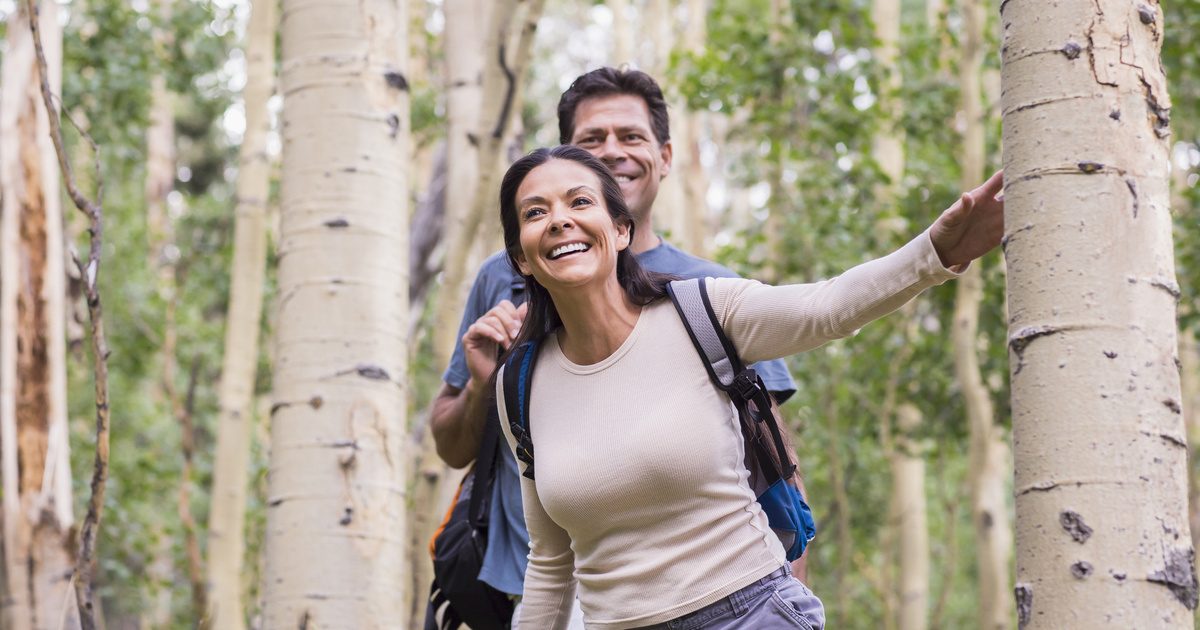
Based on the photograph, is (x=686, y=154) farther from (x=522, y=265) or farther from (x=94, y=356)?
(x=522, y=265)

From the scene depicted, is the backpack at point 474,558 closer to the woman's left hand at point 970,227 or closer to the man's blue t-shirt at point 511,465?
the man's blue t-shirt at point 511,465

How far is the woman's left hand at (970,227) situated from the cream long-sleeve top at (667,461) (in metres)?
0.15

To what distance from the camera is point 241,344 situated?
866 centimetres

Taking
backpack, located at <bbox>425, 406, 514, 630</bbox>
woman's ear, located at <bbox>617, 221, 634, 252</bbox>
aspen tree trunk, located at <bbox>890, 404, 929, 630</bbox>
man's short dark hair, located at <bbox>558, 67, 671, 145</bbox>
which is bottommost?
backpack, located at <bbox>425, 406, 514, 630</bbox>

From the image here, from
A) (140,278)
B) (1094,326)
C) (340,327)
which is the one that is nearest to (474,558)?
(340,327)

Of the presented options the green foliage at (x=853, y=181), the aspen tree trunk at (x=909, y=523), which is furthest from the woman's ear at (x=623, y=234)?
the aspen tree trunk at (x=909, y=523)

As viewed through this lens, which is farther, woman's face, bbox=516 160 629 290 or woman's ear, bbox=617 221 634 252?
woman's ear, bbox=617 221 634 252

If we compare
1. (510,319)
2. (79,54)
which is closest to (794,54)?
(79,54)

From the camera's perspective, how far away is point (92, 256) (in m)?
3.02

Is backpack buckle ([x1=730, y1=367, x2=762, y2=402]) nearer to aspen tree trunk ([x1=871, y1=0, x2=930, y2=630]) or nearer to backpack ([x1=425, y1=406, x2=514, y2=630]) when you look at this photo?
backpack ([x1=425, y1=406, x2=514, y2=630])

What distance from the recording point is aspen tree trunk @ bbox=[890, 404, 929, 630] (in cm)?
1022

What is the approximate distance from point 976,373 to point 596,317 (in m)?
5.78

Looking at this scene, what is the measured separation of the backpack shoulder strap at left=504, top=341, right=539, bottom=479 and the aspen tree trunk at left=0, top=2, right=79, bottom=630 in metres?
4.50

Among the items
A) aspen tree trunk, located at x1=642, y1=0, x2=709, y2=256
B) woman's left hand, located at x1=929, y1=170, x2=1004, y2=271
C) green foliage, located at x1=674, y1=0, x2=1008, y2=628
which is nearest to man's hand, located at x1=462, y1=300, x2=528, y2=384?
woman's left hand, located at x1=929, y1=170, x2=1004, y2=271
